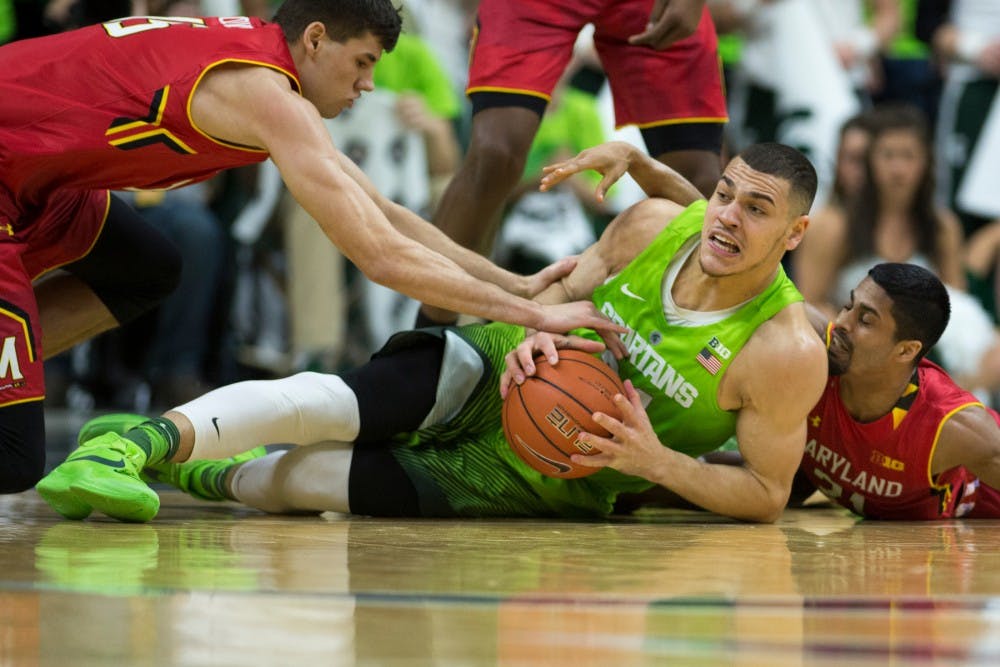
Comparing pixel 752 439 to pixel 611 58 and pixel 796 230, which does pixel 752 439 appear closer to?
pixel 796 230

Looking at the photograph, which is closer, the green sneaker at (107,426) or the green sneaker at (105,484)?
the green sneaker at (105,484)

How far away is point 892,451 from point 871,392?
197mm

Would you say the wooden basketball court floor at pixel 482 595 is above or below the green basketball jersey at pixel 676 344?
below

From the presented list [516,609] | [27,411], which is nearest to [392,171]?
[27,411]

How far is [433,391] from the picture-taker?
4.25 m

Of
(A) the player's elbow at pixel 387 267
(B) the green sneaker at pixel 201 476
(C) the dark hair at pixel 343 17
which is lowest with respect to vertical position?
(B) the green sneaker at pixel 201 476

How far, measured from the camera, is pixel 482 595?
8.58 ft

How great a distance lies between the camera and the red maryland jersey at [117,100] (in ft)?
12.7

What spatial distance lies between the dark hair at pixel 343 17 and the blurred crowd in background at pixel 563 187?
3933 millimetres

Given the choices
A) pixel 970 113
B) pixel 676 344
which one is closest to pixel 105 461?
pixel 676 344

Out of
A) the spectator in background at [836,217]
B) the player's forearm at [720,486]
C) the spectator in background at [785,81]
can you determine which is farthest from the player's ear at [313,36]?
the spectator in background at [785,81]

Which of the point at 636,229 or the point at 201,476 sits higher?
the point at 636,229

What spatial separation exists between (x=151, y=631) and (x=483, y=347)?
2.21 meters

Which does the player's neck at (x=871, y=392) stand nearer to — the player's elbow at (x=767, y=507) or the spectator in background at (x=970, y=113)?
the player's elbow at (x=767, y=507)
